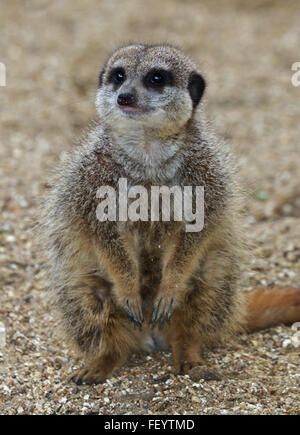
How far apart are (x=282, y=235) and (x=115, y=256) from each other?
5.52ft

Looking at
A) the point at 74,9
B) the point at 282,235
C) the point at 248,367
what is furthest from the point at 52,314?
the point at 74,9

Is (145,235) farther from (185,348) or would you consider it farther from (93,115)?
(93,115)

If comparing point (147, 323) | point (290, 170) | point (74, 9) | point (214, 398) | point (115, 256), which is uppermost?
point (74, 9)

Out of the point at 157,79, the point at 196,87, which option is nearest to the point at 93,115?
the point at 196,87

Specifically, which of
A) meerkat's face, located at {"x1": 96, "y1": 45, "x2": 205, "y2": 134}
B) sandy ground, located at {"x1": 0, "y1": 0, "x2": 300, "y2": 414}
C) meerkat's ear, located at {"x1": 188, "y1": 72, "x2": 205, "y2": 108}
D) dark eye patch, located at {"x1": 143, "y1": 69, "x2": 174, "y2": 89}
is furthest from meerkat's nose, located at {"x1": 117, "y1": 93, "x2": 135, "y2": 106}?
sandy ground, located at {"x1": 0, "y1": 0, "x2": 300, "y2": 414}

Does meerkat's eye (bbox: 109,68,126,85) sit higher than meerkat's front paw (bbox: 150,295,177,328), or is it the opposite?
meerkat's eye (bbox: 109,68,126,85)

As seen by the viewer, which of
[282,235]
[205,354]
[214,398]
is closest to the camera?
[214,398]

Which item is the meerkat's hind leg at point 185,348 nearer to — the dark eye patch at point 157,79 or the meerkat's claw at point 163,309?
the meerkat's claw at point 163,309

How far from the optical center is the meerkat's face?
283cm

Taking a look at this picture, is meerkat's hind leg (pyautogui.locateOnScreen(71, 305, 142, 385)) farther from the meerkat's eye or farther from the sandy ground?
the meerkat's eye

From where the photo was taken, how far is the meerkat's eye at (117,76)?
297 centimetres

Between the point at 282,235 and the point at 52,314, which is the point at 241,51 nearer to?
the point at 282,235

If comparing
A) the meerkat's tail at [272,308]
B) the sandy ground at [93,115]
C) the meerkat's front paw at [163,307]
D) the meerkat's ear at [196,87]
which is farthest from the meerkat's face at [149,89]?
the meerkat's tail at [272,308]

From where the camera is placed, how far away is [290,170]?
5.07 m
